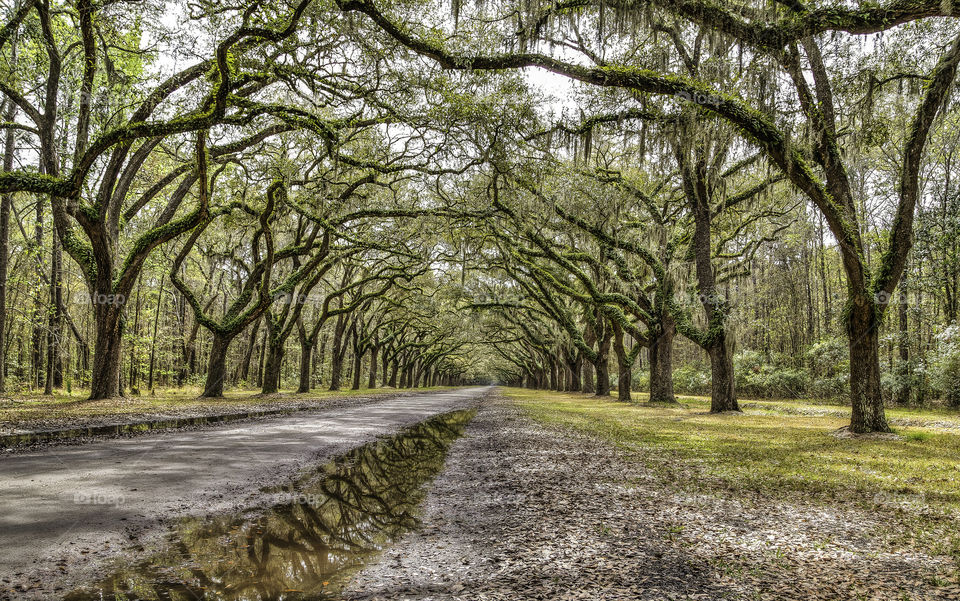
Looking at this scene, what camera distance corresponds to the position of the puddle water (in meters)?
2.60

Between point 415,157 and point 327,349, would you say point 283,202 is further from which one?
point 327,349

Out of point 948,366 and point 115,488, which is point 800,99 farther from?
point 948,366

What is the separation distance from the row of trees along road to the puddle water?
7.30 m

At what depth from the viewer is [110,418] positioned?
10172 mm

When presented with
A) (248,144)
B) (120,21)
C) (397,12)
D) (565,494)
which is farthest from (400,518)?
(120,21)
